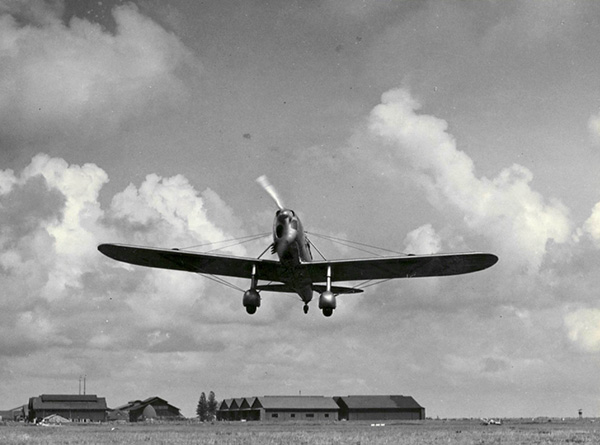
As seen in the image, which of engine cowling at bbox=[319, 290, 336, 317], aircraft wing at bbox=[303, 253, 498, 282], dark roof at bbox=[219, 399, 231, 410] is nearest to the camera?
engine cowling at bbox=[319, 290, 336, 317]

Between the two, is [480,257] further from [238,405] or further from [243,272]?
[238,405]

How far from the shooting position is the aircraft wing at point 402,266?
98.8 feet

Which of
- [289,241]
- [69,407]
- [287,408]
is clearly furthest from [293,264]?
[69,407]

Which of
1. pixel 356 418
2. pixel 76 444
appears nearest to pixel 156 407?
pixel 356 418

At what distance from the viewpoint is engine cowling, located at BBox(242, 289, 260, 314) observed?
92.1 feet

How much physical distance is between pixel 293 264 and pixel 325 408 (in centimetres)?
10444

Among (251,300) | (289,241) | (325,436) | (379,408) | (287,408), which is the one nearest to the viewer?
(289,241)

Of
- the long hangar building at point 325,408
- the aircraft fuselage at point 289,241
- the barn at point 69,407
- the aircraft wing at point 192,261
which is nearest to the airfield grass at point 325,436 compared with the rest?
the aircraft wing at point 192,261

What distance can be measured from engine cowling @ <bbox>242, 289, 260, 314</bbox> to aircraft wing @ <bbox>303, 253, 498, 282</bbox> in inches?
91.3

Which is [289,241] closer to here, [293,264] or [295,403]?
[293,264]

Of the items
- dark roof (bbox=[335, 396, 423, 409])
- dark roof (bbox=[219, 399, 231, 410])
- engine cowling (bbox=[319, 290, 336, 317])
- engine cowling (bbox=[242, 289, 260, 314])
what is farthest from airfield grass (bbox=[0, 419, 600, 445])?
dark roof (bbox=[219, 399, 231, 410])

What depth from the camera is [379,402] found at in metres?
133

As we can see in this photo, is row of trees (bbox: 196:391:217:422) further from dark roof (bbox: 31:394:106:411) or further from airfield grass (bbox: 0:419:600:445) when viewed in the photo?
airfield grass (bbox: 0:419:600:445)

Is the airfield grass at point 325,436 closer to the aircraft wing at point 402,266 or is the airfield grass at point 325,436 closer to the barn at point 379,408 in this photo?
the aircraft wing at point 402,266
